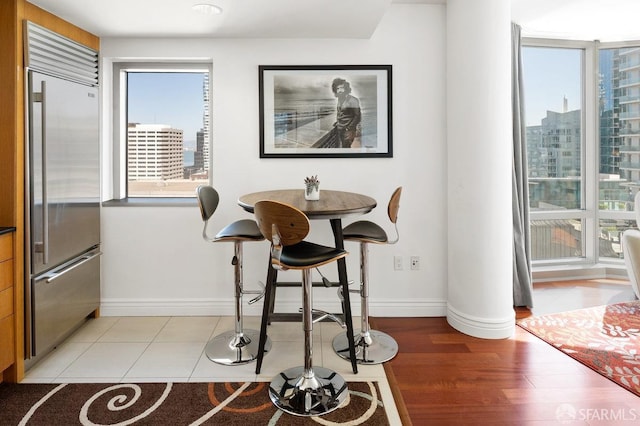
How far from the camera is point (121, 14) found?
9.05 ft

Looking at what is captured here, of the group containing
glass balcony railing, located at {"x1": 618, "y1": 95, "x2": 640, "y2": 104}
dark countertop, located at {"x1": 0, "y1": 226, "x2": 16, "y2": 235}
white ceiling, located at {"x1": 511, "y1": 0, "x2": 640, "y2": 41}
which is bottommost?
dark countertop, located at {"x1": 0, "y1": 226, "x2": 16, "y2": 235}

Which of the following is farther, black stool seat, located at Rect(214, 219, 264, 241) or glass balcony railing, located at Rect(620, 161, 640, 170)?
glass balcony railing, located at Rect(620, 161, 640, 170)

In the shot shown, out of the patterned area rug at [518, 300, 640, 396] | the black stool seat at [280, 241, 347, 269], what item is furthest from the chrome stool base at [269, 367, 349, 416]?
the patterned area rug at [518, 300, 640, 396]

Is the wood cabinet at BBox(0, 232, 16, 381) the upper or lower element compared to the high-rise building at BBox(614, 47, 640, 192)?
lower

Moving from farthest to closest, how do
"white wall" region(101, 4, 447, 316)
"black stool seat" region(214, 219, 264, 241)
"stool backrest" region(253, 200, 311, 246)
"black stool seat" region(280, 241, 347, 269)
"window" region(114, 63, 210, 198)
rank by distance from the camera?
"window" region(114, 63, 210, 198)
"white wall" region(101, 4, 447, 316)
"black stool seat" region(214, 219, 264, 241)
"black stool seat" region(280, 241, 347, 269)
"stool backrest" region(253, 200, 311, 246)

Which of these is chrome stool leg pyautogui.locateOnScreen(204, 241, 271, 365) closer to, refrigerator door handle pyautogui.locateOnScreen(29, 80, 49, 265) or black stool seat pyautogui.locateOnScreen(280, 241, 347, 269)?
black stool seat pyautogui.locateOnScreen(280, 241, 347, 269)

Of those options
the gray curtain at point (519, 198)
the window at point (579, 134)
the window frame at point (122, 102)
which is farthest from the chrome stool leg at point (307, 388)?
the window at point (579, 134)

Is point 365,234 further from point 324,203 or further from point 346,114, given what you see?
point 346,114

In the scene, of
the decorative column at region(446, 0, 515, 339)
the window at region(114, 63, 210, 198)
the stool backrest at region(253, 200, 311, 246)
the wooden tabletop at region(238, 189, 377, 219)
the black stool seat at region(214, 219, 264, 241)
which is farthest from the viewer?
the window at region(114, 63, 210, 198)

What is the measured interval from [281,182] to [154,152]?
3.82 feet

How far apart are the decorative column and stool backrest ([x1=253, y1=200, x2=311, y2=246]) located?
1.58 m

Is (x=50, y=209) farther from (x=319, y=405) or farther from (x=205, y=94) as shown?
(x=319, y=405)

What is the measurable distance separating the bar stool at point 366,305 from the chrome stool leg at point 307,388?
37cm

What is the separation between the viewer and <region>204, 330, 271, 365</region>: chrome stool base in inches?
103
